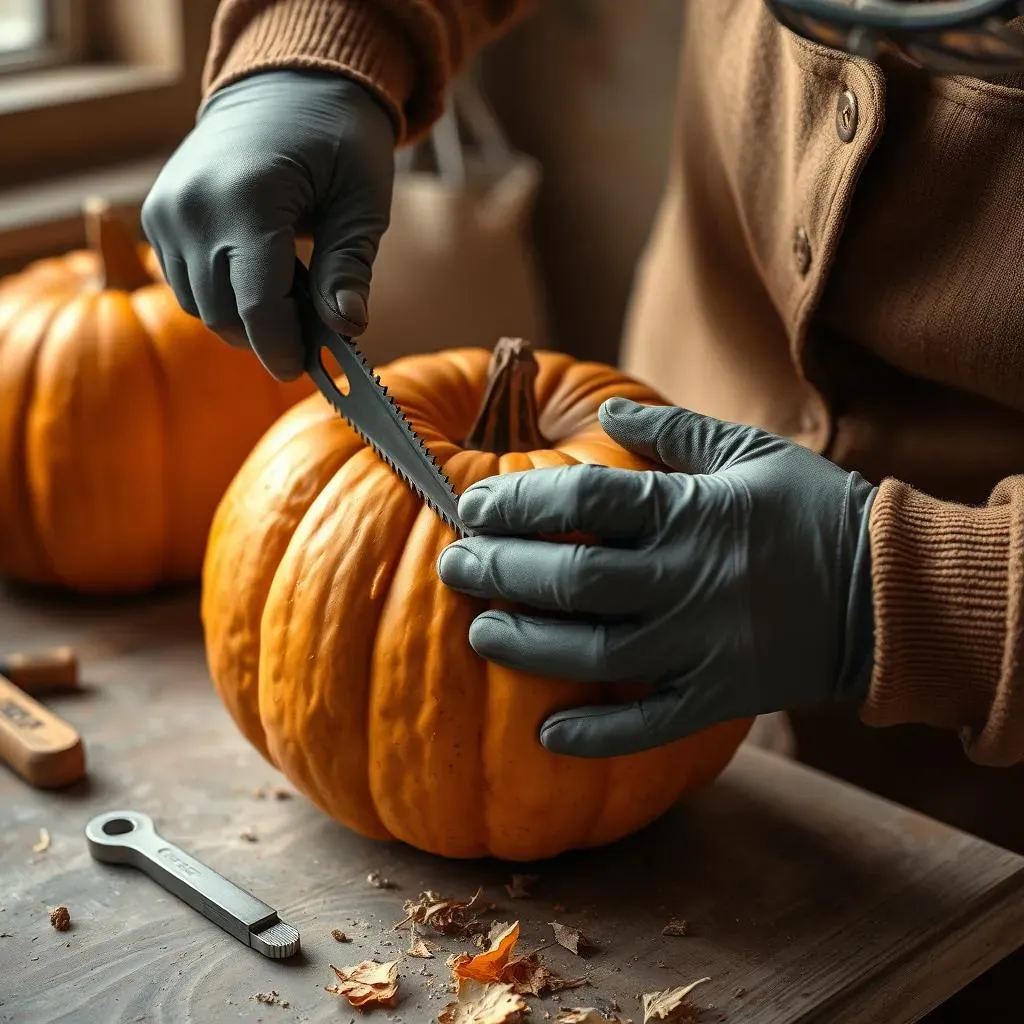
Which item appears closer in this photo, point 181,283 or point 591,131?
point 181,283

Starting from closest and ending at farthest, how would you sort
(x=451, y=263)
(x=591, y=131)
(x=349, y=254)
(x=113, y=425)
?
1. (x=349, y=254)
2. (x=113, y=425)
3. (x=451, y=263)
4. (x=591, y=131)

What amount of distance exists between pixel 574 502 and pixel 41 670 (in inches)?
24.2

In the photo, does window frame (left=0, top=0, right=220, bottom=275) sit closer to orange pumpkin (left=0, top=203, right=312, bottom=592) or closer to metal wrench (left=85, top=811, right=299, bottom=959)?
orange pumpkin (left=0, top=203, right=312, bottom=592)

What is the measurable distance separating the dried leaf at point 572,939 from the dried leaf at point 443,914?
58mm

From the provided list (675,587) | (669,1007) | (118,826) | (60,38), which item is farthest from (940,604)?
(60,38)

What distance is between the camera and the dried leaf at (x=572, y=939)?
0.91 m

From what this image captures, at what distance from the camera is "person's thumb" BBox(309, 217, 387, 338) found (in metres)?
1.00

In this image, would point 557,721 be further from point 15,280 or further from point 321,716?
point 15,280

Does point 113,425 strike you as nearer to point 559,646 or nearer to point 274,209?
point 274,209

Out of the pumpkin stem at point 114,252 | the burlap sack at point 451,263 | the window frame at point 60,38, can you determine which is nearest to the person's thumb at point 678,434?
the pumpkin stem at point 114,252

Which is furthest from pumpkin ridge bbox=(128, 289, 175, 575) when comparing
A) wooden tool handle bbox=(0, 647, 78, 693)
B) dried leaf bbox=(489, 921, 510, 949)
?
dried leaf bbox=(489, 921, 510, 949)

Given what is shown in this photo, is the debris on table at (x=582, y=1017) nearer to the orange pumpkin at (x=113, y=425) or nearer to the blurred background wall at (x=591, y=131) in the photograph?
the orange pumpkin at (x=113, y=425)

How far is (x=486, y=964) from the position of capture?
875 mm

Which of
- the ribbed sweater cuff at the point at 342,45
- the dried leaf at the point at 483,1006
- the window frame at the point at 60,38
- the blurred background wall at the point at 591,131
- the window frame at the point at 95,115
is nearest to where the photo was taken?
the dried leaf at the point at 483,1006
